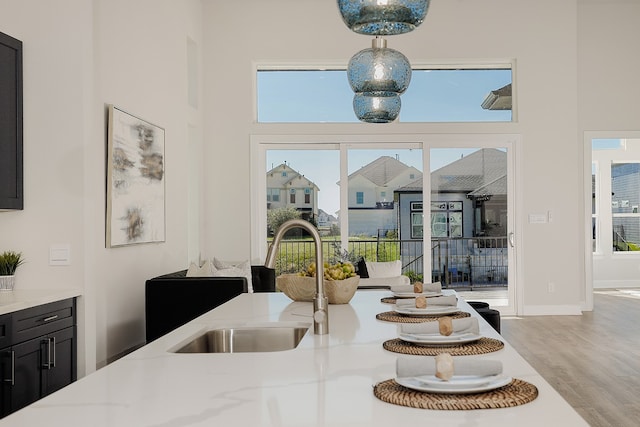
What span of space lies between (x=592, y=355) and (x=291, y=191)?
397 cm

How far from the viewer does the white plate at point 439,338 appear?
200cm

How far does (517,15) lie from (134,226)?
535 cm

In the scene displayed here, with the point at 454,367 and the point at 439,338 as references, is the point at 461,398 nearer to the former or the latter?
the point at 454,367

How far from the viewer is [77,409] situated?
4.92 ft

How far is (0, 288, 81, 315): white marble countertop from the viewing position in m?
3.37

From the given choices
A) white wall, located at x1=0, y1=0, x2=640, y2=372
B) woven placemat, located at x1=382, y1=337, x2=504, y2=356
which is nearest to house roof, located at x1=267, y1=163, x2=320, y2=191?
white wall, located at x1=0, y1=0, x2=640, y2=372

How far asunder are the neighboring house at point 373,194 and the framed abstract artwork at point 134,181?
2802 millimetres

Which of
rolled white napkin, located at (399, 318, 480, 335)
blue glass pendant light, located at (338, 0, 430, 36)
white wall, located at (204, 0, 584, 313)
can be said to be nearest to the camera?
rolled white napkin, located at (399, 318, 480, 335)

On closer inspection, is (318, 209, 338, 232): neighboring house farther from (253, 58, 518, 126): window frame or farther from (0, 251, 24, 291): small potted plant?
(0, 251, 24, 291): small potted plant

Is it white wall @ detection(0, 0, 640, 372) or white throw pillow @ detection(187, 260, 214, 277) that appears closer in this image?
white throw pillow @ detection(187, 260, 214, 277)

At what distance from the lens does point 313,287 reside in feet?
10.5

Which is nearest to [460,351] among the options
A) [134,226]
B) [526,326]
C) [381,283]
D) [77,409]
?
[77,409]

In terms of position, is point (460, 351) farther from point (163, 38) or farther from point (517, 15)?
point (517, 15)

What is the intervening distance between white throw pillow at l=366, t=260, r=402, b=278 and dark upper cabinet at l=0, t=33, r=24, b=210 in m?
4.43
